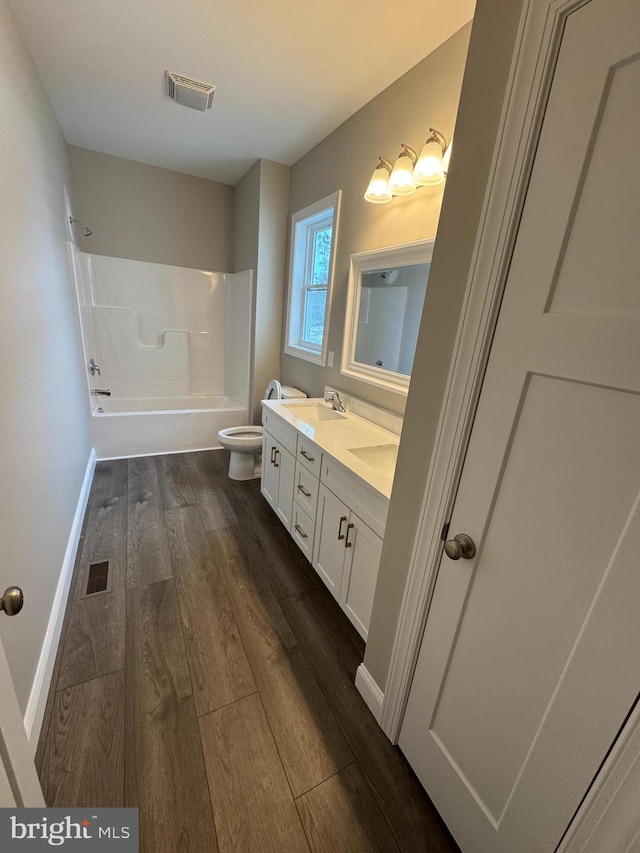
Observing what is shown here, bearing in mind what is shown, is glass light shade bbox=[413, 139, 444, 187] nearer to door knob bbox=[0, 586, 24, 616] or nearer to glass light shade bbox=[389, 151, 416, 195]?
glass light shade bbox=[389, 151, 416, 195]

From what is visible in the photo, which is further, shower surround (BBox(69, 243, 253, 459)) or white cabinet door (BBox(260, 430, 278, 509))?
shower surround (BBox(69, 243, 253, 459))

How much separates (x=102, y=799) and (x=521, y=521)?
1468mm

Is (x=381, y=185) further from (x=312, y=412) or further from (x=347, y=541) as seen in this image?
(x=347, y=541)

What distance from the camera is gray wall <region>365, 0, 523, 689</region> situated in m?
0.75

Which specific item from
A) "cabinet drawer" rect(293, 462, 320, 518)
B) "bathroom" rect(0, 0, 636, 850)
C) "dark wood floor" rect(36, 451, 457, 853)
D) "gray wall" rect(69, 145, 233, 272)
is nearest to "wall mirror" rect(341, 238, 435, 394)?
"bathroom" rect(0, 0, 636, 850)

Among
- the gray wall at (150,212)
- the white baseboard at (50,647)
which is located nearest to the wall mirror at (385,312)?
the white baseboard at (50,647)

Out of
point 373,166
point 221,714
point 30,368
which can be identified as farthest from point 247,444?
point 373,166

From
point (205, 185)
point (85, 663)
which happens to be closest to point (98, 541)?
point (85, 663)

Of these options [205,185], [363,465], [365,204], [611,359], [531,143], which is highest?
[205,185]

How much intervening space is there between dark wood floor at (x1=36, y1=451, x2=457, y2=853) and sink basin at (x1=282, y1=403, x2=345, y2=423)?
914 millimetres

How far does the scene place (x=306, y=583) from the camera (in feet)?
6.43

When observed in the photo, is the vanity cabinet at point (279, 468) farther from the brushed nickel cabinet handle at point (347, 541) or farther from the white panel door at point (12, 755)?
the white panel door at point (12, 755)

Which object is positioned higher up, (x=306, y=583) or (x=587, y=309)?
(x=587, y=309)

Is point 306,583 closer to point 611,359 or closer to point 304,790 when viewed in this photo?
point 304,790
